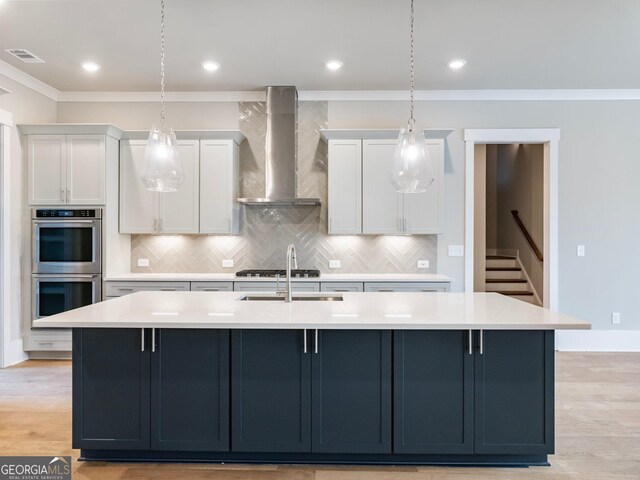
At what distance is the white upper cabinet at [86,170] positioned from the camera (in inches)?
185

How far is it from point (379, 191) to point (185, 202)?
2103 millimetres

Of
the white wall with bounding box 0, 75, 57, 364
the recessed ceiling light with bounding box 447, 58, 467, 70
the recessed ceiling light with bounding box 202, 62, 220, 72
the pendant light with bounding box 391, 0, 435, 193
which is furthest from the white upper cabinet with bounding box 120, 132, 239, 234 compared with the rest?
the pendant light with bounding box 391, 0, 435, 193

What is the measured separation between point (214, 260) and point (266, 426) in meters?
2.97

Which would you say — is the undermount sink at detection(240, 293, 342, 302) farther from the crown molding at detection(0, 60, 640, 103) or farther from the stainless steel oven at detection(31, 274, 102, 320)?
the crown molding at detection(0, 60, 640, 103)

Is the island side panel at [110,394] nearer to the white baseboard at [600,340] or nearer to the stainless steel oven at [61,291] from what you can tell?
the stainless steel oven at [61,291]

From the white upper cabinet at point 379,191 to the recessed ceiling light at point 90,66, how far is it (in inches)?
109

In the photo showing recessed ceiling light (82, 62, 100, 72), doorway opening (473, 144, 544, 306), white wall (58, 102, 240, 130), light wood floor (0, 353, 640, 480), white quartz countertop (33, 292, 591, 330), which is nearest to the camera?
white quartz countertop (33, 292, 591, 330)

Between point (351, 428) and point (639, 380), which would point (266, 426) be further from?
point (639, 380)

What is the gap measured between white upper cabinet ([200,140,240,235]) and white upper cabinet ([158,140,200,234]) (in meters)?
0.07

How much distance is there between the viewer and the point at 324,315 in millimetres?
2502

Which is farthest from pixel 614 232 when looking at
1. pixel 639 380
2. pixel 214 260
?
pixel 214 260

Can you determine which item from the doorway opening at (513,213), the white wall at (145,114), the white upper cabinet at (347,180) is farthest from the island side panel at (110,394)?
the doorway opening at (513,213)

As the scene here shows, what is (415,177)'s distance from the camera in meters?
2.77

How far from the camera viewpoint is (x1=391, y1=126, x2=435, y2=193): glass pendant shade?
9.04 ft
